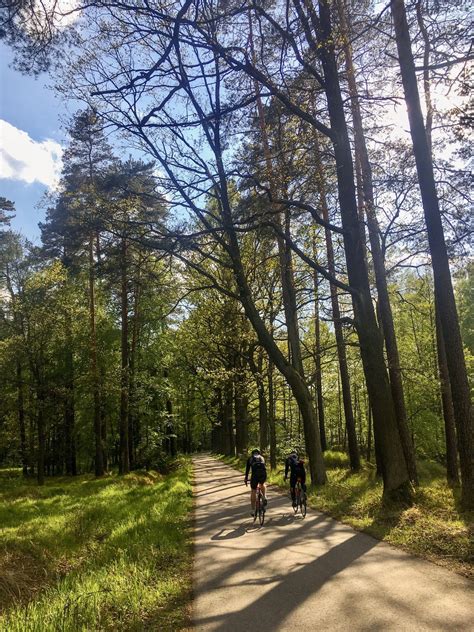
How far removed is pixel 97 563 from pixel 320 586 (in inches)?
161

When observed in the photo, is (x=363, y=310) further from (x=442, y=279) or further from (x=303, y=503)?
(x=303, y=503)

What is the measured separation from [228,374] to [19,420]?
16.6 meters

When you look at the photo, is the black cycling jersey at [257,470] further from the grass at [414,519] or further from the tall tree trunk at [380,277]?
the tall tree trunk at [380,277]

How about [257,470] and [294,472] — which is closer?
[257,470]

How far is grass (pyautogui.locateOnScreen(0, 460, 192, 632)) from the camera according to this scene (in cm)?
493

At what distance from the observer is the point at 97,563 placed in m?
7.72

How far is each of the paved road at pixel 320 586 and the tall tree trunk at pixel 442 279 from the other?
2721 millimetres

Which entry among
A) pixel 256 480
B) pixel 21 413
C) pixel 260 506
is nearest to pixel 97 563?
pixel 260 506

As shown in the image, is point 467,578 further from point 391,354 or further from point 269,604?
point 391,354

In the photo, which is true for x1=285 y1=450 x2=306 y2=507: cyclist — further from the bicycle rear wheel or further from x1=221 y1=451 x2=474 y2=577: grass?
x1=221 y1=451 x2=474 y2=577: grass

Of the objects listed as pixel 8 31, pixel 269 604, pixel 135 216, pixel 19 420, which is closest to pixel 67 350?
pixel 19 420

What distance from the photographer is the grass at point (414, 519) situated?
21.6 feet

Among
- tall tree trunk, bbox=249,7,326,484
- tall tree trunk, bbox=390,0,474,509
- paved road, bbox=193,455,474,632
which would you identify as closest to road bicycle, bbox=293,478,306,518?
paved road, bbox=193,455,474,632

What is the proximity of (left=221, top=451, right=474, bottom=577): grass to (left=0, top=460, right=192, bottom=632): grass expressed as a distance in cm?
350
